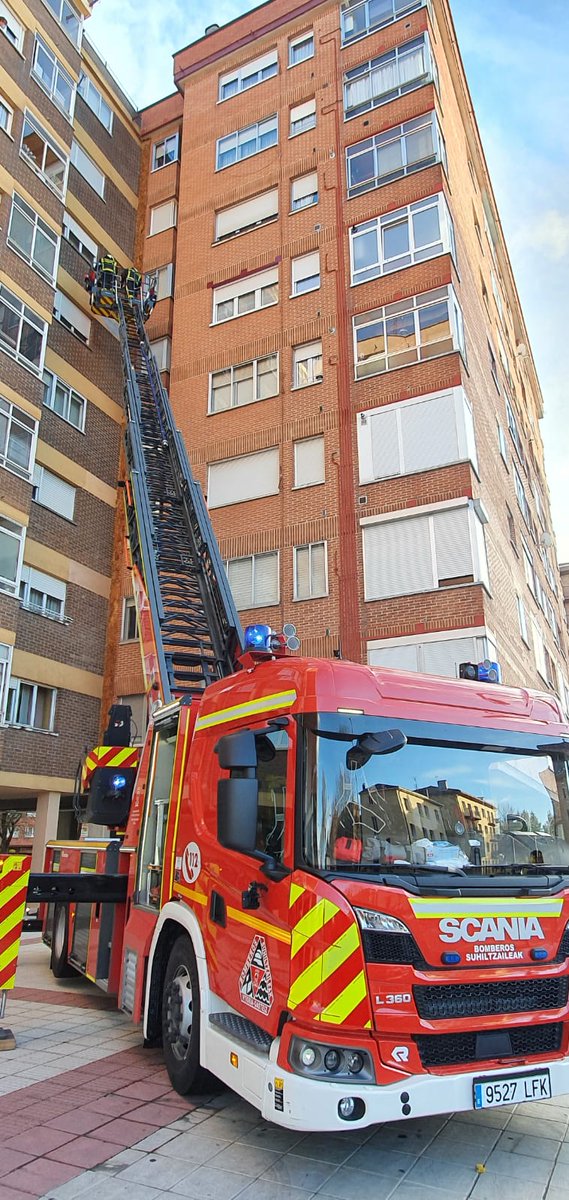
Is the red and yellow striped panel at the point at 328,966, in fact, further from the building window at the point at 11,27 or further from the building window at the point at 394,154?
the building window at the point at 11,27

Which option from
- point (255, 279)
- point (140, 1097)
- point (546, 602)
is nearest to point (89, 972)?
point (140, 1097)

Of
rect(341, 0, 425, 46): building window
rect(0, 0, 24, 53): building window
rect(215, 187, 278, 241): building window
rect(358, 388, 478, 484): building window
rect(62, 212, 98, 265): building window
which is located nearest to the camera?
rect(358, 388, 478, 484): building window

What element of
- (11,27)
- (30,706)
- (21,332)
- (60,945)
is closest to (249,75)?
(11,27)

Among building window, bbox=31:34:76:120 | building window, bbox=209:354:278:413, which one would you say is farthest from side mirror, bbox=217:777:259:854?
building window, bbox=31:34:76:120

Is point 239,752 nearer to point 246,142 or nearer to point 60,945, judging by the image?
point 60,945

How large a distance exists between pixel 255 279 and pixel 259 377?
3015mm

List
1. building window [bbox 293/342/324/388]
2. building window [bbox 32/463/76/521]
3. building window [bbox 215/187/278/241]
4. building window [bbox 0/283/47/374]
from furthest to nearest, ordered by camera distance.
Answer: building window [bbox 215/187/278/241], building window [bbox 32/463/76/521], building window [bbox 293/342/324/388], building window [bbox 0/283/47/374]

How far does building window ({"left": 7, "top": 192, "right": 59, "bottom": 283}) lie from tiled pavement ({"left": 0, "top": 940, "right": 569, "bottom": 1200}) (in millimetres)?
16328

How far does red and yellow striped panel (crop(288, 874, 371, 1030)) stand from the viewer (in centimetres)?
359

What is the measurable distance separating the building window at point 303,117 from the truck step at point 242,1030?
21.5 meters

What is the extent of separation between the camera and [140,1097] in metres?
4.91

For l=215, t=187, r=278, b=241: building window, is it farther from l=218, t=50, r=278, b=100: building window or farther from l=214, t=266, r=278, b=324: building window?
l=218, t=50, r=278, b=100: building window

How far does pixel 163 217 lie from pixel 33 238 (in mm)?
6743

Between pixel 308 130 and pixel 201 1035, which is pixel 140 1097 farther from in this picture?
pixel 308 130
